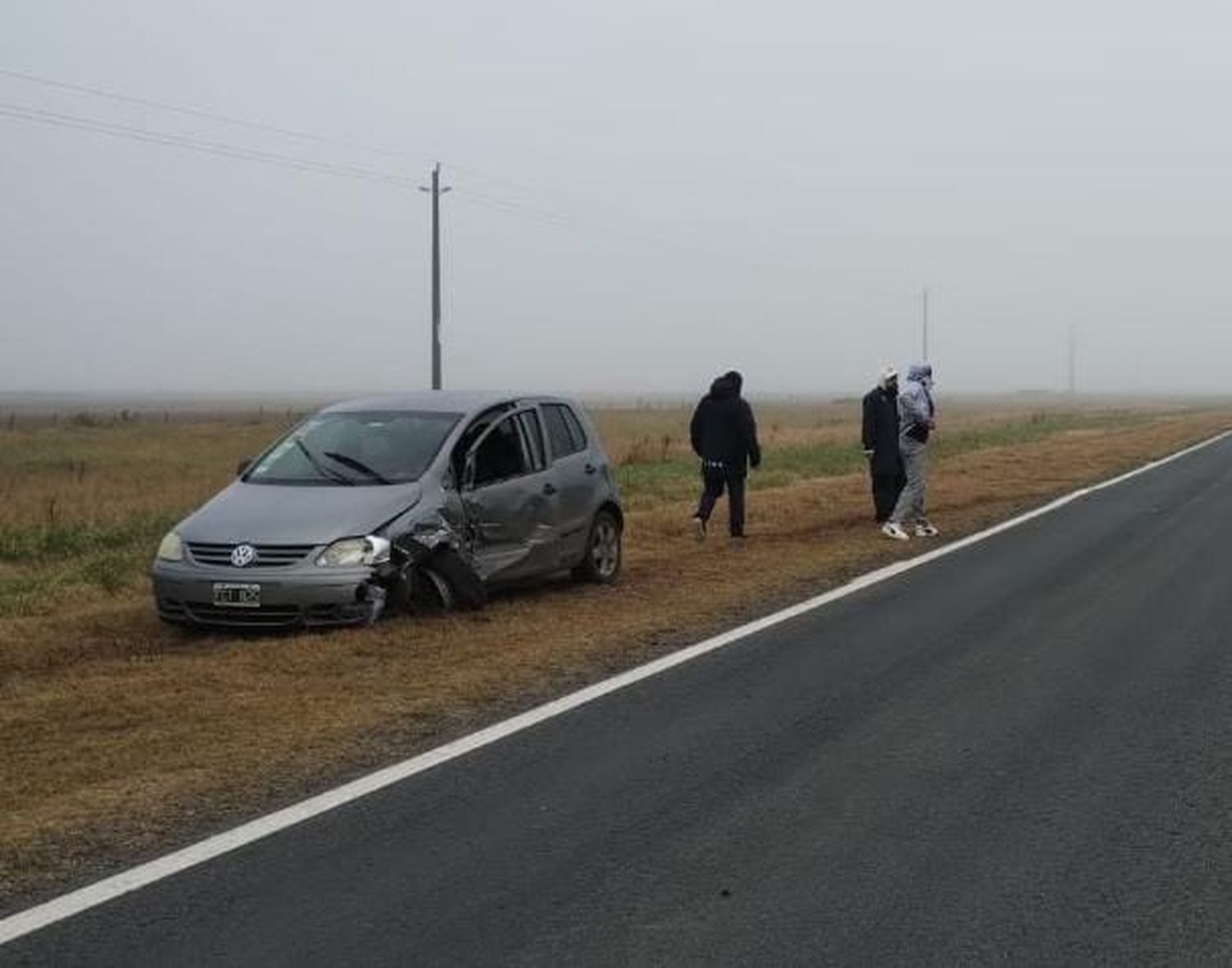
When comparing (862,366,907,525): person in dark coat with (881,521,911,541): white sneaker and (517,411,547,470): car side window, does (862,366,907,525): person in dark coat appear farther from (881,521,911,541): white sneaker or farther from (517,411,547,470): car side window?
(517,411,547,470): car side window

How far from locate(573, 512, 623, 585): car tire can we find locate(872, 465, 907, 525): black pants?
4603 millimetres

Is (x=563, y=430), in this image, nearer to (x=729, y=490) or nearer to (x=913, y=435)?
(x=729, y=490)

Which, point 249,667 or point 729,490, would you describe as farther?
point 729,490

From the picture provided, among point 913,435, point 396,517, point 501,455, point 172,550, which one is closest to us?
point 172,550

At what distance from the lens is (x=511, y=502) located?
10148mm

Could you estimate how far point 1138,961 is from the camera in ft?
12.8

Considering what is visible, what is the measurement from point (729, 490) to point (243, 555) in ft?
23.0

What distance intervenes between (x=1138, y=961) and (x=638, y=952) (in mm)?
1414

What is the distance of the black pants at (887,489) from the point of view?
50.4 feet

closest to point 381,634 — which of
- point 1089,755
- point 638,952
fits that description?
point 1089,755

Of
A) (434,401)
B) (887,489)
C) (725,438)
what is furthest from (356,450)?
(887,489)

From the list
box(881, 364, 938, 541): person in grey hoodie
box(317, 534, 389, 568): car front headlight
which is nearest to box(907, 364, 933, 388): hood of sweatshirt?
box(881, 364, 938, 541): person in grey hoodie

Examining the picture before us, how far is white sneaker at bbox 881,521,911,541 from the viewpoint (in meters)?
14.6

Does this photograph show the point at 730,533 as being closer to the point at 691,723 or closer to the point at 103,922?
the point at 691,723
